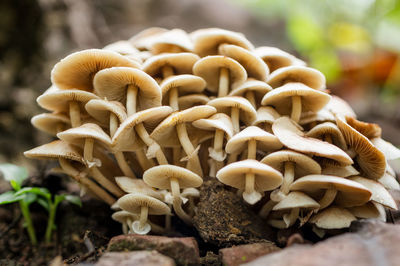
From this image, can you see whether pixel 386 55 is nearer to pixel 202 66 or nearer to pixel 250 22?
pixel 250 22

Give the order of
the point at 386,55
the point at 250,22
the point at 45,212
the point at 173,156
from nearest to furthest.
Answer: the point at 173,156, the point at 45,212, the point at 386,55, the point at 250,22

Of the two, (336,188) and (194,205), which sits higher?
(336,188)

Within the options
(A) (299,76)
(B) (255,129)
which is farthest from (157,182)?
(A) (299,76)

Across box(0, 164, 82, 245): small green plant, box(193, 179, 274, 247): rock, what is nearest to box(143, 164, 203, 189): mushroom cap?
box(193, 179, 274, 247): rock

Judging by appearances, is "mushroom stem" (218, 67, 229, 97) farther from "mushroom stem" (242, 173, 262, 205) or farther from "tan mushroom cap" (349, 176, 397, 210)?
"tan mushroom cap" (349, 176, 397, 210)

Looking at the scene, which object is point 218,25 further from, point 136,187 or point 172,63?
point 136,187

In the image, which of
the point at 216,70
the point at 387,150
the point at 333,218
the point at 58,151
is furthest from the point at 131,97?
the point at 387,150

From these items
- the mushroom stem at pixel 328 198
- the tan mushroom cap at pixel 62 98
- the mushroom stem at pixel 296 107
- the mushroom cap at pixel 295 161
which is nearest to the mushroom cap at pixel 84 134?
the tan mushroom cap at pixel 62 98
